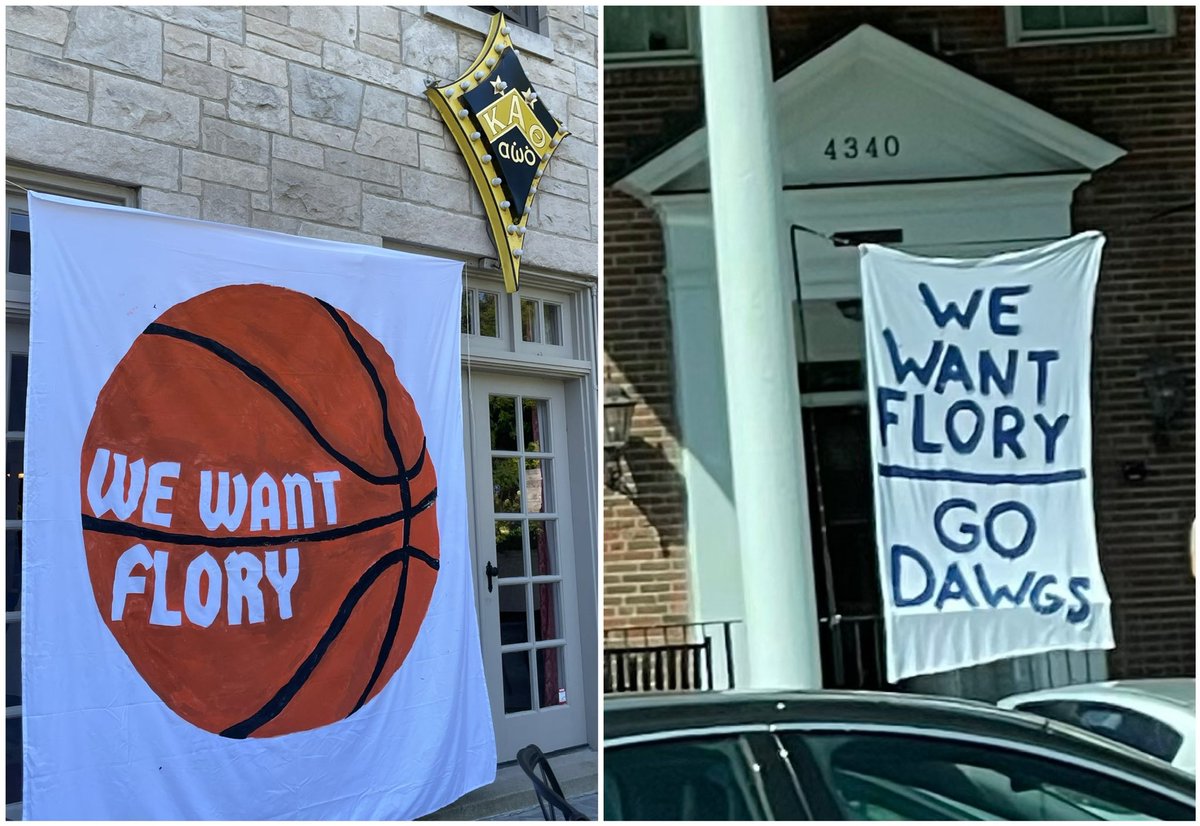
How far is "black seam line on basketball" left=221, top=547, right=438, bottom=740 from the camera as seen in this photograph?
4453 millimetres

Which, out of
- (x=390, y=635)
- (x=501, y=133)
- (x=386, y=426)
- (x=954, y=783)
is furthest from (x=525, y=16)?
(x=954, y=783)

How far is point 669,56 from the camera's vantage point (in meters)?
3.44

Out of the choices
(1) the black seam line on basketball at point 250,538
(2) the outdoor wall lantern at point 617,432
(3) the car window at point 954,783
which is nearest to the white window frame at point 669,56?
(2) the outdoor wall lantern at point 617,432

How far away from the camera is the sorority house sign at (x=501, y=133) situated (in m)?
6.02

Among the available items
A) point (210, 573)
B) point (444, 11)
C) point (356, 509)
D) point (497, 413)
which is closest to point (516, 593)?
point (497, 413)

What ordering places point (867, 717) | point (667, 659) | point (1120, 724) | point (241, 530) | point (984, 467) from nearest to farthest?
point (867, 717) → point (1120, 724) → point (667, 659) → point (984, 467) → point (241, 530)

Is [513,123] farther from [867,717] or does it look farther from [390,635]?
[867,717]

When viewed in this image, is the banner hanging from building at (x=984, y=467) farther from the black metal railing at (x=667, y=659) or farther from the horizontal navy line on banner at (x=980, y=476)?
the black metal railing at (x=667, y=659)

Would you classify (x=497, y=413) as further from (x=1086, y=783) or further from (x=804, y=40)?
(x=1086, y=783)

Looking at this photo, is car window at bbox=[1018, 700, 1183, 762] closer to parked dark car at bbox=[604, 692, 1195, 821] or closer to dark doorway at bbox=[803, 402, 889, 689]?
parked dark car at bbox=[604, 692, 1195, 821]

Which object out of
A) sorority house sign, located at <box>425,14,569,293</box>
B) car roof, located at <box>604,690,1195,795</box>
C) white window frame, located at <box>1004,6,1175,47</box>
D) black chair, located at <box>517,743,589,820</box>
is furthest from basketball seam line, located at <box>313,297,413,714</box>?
white window frame, located at <box>1004,6,1175,47</box>

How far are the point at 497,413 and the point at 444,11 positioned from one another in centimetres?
221

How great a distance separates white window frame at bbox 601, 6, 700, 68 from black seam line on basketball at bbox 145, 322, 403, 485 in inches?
84.7

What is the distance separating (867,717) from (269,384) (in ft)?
9.92
